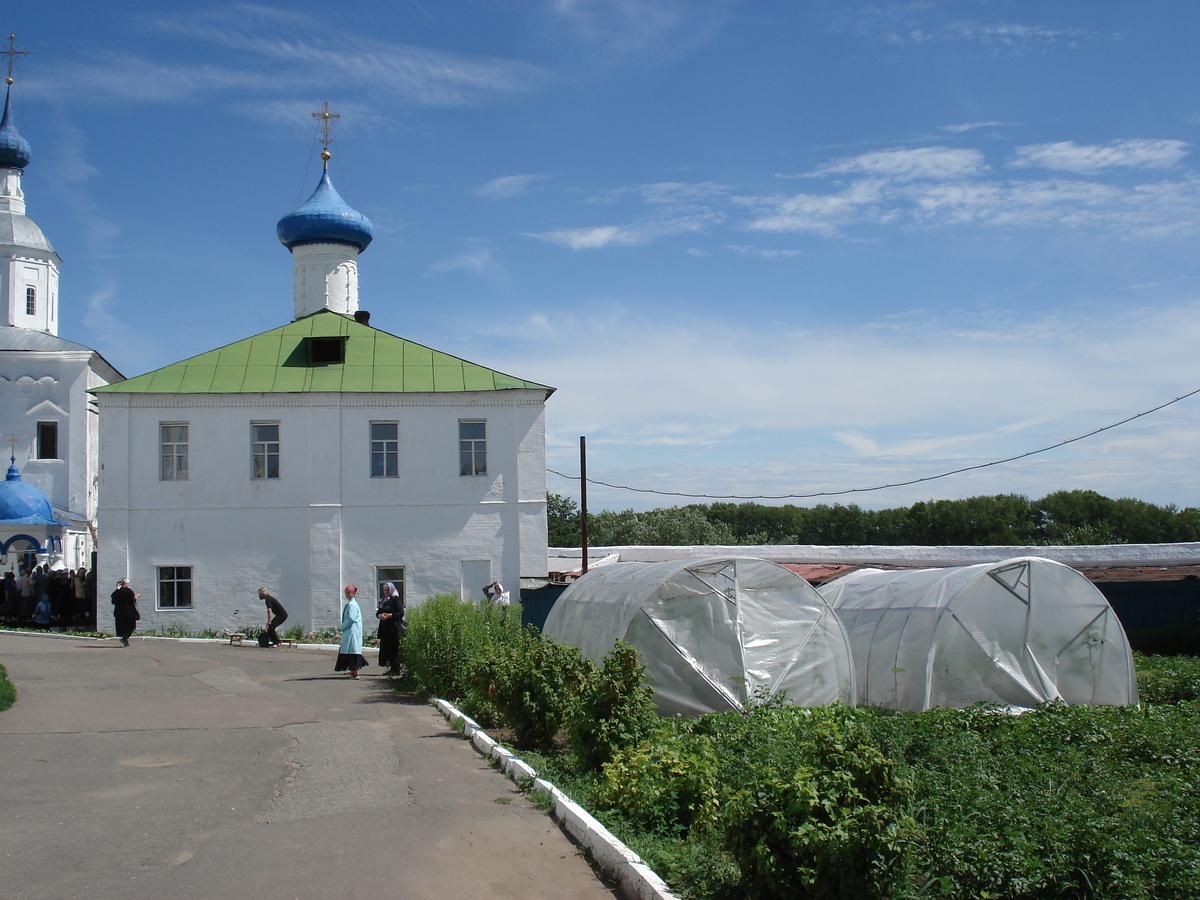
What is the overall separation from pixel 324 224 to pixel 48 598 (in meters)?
11.9

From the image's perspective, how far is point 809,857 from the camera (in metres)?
4.80

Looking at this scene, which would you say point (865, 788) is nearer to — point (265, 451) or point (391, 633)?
point (391, 633)

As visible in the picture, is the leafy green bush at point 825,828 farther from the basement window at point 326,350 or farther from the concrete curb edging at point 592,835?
the basement window at point 326,350

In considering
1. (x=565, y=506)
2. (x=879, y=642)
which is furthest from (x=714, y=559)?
(x=565, y=506)

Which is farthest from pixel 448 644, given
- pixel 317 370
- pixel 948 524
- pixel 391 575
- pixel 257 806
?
pixel 948 524

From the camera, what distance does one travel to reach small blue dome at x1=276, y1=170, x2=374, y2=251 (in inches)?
1088

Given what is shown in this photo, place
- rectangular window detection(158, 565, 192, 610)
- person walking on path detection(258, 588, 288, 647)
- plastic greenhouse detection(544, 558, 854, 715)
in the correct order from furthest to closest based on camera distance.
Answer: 1. rectangular window detection(158, 565, 192, 610)
2. person walking on path detection(258, 588, 288, 647)
3. plastic greenhouse detection(544, 558, 854, 715)

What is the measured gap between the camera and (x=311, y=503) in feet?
76.0

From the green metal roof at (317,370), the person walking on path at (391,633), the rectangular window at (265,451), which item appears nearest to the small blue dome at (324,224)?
the green metal roof at (317,370)

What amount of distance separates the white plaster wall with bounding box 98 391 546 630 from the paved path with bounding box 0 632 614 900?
9.98 meters

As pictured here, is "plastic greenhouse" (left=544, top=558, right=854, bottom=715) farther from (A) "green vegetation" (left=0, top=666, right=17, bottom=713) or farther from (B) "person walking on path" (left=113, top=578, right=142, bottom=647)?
(B) "person walking on path" (left=113, top=578, right=142, bottom=647)

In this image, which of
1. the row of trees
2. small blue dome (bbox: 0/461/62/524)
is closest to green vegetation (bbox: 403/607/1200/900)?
small blue dome (bbox: 0/461/62/524)

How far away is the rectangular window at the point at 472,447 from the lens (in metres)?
23.9

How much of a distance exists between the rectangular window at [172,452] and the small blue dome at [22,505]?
6.74 m
